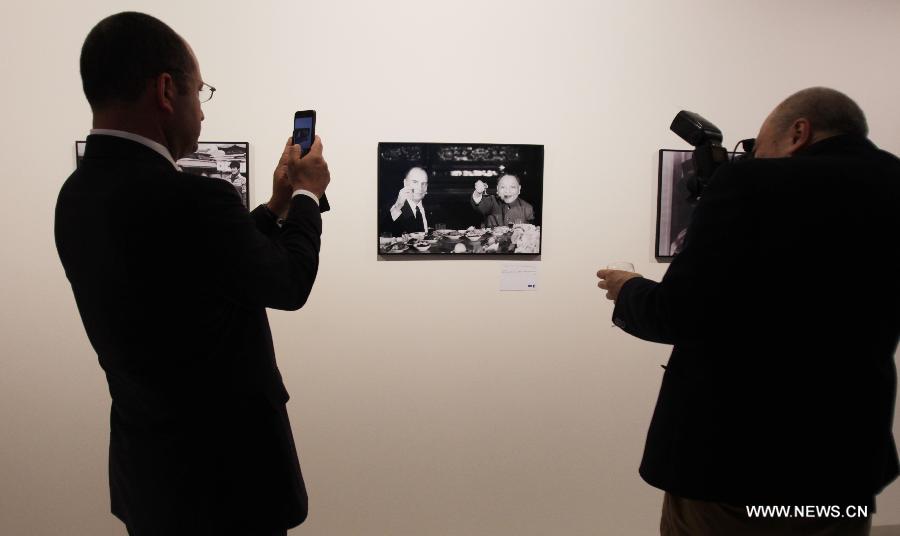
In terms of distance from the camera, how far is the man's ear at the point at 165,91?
119cm

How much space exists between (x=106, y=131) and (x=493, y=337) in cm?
182

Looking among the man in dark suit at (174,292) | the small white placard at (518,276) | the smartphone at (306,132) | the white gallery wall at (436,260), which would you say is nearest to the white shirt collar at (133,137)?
the man in dark suit at (174,292)

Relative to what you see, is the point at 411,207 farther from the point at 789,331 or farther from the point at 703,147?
the point at 789,331

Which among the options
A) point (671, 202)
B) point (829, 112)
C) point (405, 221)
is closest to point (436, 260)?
point (405, 221)

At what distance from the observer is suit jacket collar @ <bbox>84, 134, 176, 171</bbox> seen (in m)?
1.18

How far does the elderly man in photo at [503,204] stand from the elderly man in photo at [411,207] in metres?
0.22

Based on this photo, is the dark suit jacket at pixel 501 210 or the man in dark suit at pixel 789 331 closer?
the man in dark suit at pixel 789 331

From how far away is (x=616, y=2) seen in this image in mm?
2545

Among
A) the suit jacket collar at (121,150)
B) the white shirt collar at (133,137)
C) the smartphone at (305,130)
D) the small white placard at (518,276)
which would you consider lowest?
the small white placard at (518,276)

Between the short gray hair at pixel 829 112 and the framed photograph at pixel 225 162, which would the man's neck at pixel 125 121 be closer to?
the framed photograph at pixel 225 162

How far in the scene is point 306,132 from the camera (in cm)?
155

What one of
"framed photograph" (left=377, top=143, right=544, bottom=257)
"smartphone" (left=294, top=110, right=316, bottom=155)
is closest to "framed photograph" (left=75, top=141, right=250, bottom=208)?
"framed photograph" (left=377, top=143, right=544, bottom=257)

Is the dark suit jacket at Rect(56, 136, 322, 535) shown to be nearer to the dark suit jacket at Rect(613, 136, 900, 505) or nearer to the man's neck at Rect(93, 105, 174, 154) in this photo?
the man's neck at Rect(93, 105, 174, 154)

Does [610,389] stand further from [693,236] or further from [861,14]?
[861,14]
